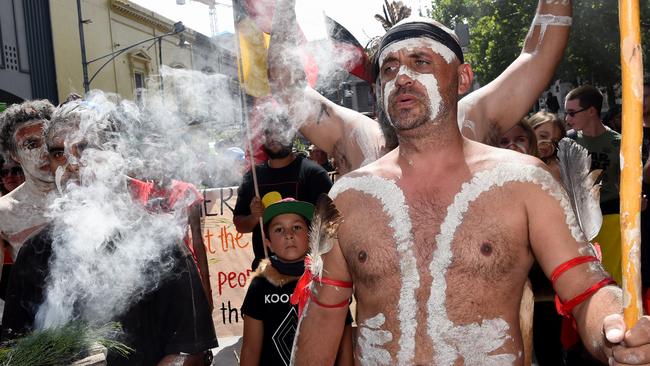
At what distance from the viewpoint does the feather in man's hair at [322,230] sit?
241 centimetres

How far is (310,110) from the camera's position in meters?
3.31

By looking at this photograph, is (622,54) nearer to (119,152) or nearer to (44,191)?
(119,152)

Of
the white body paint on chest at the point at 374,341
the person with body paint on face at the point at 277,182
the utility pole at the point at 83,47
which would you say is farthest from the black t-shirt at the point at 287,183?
the utility pole at the point at 83,47

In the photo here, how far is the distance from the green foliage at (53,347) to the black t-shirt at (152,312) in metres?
0.52

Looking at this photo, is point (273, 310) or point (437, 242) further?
point (273, 310)

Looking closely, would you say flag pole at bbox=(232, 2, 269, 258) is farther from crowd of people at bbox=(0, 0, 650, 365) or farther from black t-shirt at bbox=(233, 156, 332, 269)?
crowd of people at bbox=(0, 0, 650, 365)

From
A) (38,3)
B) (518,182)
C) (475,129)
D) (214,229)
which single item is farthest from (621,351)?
(38,3)

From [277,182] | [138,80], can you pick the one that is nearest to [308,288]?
[277,182]

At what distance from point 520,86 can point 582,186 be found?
0.84 meters

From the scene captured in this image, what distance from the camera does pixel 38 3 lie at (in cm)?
2262

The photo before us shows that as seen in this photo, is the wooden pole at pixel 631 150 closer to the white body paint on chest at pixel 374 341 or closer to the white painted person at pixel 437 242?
the white painted person at pixel 437 242

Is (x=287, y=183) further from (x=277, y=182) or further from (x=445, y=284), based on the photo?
(x=445, y=284)

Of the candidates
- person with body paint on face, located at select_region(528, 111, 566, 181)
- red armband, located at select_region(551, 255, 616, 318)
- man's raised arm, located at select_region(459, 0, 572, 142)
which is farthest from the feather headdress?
person with body paint on face, located at select_region(528, 111, 566, 181)

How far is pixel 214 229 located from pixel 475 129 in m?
4.29
